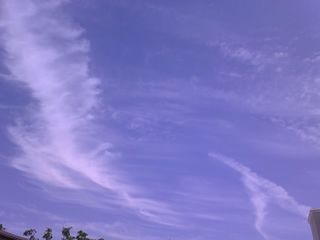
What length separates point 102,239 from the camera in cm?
5866

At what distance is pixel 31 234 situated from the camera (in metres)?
55.6

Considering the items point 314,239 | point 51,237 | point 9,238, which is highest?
point 314,239

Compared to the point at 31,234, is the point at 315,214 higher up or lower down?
higher up

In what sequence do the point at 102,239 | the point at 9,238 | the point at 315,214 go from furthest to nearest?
the point at 102,239
the point at 315,214
the point at 9,238

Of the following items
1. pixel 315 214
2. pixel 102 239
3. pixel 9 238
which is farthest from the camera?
pixel 102 239

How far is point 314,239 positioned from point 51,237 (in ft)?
141

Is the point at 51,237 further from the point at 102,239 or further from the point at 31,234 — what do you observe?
the point at 102,239

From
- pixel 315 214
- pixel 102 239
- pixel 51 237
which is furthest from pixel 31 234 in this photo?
pixel 315 214

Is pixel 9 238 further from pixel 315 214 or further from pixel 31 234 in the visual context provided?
pixel 315 214

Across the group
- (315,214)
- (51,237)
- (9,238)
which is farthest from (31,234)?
(315,214)

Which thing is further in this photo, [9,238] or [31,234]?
[31,234]

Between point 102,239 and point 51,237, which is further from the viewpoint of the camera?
point 102,239

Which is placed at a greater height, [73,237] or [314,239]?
[314,239]

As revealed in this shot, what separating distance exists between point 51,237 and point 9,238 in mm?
24384
